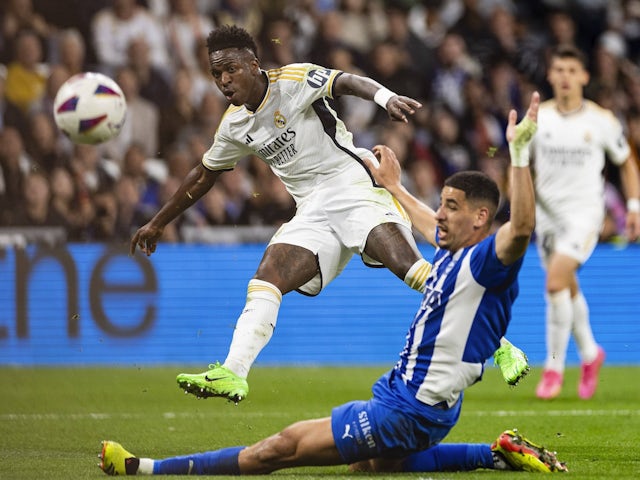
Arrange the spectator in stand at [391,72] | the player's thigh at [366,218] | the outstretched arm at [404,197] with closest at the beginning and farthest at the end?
the outstretched arm at [404,197] → the player's thigh at [366,218] → the spectator in stand at [391,72]

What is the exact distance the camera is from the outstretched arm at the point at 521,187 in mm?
4703

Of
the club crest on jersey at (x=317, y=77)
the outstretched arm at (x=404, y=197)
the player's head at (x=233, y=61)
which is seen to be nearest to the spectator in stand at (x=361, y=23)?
the club crest on jersey at (x=317, y=77)

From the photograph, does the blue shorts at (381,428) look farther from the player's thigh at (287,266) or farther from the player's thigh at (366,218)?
the player's thigh at (366,218)

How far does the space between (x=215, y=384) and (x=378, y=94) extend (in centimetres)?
171

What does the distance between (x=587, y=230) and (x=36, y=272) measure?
5460 millimetres

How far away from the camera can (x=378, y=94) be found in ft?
20.1

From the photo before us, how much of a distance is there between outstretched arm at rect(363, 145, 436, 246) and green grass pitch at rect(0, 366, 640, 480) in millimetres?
1169

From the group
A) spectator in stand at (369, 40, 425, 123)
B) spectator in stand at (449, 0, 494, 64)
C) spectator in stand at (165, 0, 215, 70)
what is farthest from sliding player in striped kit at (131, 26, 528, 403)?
spectator in stand at (449, 0, 494, 64)

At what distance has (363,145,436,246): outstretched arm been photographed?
226 inches

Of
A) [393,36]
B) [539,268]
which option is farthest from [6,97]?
[539,268]

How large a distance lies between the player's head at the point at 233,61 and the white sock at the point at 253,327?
1.09 m

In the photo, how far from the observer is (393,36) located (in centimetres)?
1447

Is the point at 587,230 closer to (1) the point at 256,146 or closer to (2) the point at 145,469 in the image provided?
(1) the point at 256,146

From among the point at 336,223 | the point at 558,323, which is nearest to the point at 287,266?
the point at 336,223
